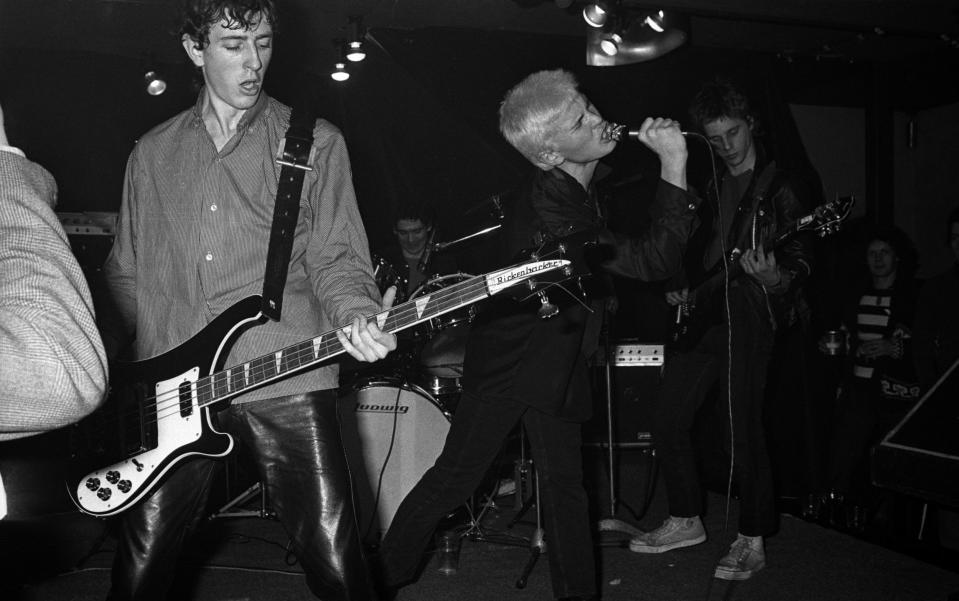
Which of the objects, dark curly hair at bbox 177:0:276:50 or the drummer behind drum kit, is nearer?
dark curly hair at bbox 177:0:276:50

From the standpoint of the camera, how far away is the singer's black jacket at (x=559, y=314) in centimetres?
270

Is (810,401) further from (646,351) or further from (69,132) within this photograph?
(69,132)

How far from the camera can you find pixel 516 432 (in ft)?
16.6

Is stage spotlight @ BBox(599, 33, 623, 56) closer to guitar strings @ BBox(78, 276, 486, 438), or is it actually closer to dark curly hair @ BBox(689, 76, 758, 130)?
dark curly hair @ BBox(689, 76, 758, 130)

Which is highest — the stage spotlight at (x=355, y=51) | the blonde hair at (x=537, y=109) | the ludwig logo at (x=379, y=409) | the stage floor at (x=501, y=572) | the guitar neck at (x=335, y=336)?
the stage spotlight at (x=355, y=51)

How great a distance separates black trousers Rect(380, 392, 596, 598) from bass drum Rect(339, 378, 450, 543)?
109cm

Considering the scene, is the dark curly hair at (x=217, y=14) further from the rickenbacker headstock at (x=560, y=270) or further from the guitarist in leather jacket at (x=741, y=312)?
the guitarist in leather jacket at (x=741, y=312)

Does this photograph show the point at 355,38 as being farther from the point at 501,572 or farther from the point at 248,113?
the point at 248,113

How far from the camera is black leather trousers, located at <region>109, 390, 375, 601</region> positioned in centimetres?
201

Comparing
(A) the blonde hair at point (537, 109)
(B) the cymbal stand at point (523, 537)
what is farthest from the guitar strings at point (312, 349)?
(B) the cymbal stand at point (523, 537)

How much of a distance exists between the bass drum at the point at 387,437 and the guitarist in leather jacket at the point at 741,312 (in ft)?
3.80

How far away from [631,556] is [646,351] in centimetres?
191

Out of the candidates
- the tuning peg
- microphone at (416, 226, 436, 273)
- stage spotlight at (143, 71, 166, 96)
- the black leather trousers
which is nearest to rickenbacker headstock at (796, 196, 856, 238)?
the tuning peg

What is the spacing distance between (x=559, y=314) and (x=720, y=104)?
58.4 inches
